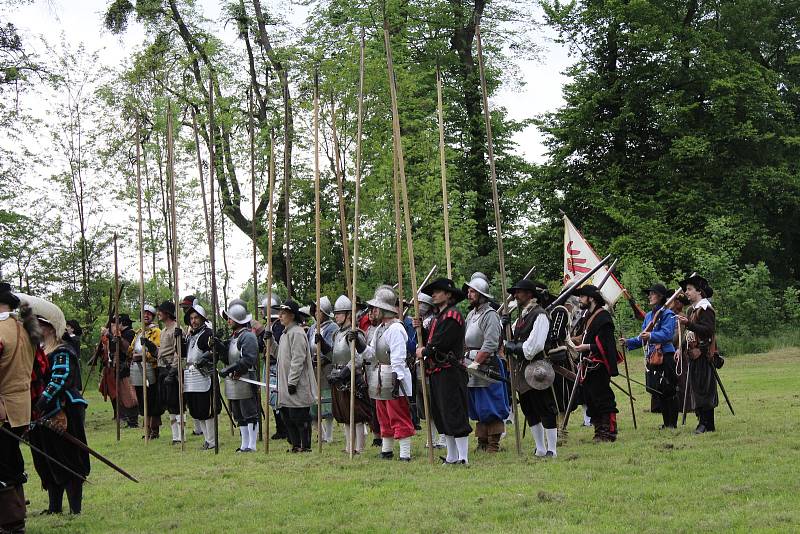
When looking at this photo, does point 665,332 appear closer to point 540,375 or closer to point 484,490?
point 540,375

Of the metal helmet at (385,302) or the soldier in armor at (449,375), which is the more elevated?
the metal helmet at (385,302)

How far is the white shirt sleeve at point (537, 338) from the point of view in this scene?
10828 mm

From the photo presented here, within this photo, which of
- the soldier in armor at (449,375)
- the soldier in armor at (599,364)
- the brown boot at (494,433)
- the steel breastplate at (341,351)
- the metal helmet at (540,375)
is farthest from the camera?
the steel breastplate at (341,351)

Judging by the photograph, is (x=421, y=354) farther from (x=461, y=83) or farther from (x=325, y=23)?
(x=461, y=83)

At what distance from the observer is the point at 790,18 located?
3803 cm

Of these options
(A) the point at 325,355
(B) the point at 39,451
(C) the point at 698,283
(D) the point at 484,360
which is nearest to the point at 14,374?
(B) the point at 39,451

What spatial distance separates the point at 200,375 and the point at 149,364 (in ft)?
8.52

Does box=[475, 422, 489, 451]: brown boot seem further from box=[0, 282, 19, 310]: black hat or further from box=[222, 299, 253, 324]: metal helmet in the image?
box=[0, 282, 19, 310]: black hat

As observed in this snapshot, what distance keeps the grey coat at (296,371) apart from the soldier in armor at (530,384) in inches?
112

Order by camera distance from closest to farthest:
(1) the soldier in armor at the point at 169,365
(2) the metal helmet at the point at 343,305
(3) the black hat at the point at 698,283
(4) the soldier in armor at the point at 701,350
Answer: (4) the soldier in armor at the point at 701,350
(3) the black hat at the point at 698,283
(2) the metal helmet at the point at 343,305
(1) the soldier in armor at the point at 169,365

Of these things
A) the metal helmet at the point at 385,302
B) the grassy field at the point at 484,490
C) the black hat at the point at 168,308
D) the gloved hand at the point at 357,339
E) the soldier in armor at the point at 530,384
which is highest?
the black hat at the point at 168,308

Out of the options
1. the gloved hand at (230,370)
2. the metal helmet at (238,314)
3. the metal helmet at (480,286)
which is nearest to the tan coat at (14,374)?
the metal helmet at (480,286)

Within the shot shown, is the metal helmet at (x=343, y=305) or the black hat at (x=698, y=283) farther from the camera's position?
the metal helmet at (x=343, y=305)

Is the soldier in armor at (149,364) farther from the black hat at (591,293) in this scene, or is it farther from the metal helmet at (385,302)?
the black hat at (591,293)
